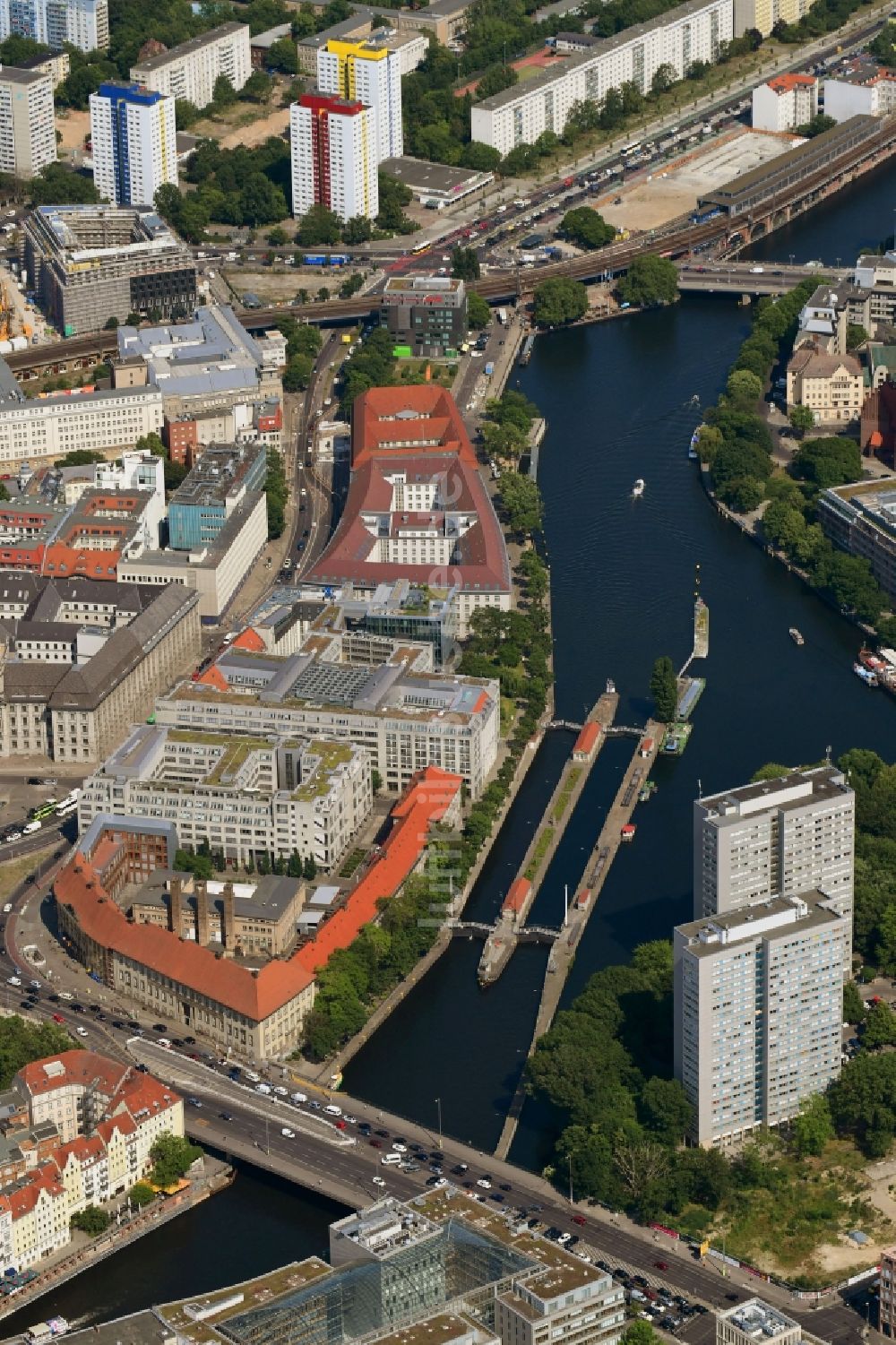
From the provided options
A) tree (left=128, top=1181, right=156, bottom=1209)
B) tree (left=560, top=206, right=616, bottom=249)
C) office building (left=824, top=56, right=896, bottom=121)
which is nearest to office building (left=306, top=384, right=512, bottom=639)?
tree (left=560, top=206, right=616, bottom=249)

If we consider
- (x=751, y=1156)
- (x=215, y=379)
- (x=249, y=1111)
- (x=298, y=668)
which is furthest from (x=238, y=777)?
(x=215, y=379)

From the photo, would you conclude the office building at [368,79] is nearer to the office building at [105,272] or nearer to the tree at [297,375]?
the office building at [105,272]

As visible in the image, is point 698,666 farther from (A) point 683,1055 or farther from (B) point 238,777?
(A) point 683,1055

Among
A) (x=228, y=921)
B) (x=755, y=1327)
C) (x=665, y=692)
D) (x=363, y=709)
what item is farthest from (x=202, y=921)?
(x=755, y=1327)

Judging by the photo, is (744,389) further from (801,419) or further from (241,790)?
(241,790)

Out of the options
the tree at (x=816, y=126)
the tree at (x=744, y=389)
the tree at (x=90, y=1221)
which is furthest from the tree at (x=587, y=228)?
the tree at (x=90, y=1221)
